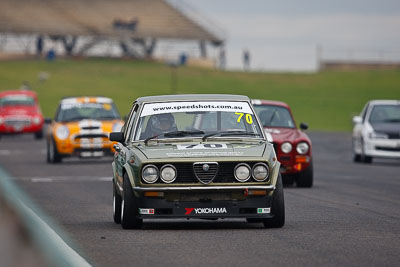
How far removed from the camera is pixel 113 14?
94.9 metres

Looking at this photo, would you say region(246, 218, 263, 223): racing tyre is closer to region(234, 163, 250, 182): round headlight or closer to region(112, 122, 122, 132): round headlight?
region(234, 163, 250, 182): round headlight

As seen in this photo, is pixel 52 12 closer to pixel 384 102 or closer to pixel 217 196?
pixel 384 102

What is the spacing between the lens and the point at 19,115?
42344 millimetres

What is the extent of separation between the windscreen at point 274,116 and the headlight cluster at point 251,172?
918 cm

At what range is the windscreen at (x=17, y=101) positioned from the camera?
43.2 metres

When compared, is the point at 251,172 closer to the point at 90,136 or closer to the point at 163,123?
the point at 163,123

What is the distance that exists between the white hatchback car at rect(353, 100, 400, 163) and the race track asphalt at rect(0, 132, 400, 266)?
6.91 metres

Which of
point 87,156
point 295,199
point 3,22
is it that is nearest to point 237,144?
point 295,199

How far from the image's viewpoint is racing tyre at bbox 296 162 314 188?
1867 cm

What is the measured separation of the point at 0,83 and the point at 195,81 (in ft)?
47.1

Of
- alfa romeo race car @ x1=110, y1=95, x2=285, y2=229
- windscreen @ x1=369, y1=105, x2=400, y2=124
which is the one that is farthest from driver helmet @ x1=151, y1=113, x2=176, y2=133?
windscreen @ x1=369, y1=105, x2=400, y2=124

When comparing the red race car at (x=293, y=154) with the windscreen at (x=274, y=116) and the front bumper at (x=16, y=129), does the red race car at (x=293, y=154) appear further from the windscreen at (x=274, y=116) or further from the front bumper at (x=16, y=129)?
the front bumper at (x=16, y=129)

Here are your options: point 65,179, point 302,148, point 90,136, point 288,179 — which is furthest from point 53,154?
point 302,148

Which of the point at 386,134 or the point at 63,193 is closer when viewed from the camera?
the point at 63,193
